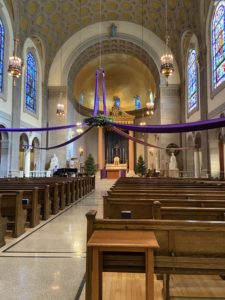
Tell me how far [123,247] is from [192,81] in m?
15.4

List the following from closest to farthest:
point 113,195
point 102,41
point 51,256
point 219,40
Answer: point 51,256, point 113,195, point 219,40, point 102,41

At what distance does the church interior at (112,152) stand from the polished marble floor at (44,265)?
0.02 m

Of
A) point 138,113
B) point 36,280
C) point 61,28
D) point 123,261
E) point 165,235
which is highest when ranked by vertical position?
point 61,28

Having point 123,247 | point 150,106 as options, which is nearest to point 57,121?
point 150,106

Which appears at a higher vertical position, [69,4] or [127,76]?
[69,4]

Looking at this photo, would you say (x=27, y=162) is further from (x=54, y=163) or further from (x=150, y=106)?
(x=150, y=106)

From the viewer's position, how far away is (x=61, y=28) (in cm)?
1773

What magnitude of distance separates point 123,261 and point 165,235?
40cm

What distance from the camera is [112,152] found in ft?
87.3

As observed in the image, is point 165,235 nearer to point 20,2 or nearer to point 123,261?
point 123,261

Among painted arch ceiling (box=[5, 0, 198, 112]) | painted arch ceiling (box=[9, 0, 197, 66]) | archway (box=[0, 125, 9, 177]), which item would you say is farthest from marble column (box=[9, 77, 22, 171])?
painted arch ceiling (box=[9, 0, 197, 66])

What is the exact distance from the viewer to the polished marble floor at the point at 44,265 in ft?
8.07

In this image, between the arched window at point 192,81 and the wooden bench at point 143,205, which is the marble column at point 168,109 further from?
the wooden bench at point 143,205

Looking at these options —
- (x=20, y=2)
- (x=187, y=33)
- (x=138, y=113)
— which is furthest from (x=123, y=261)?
(x=138, y=113)
